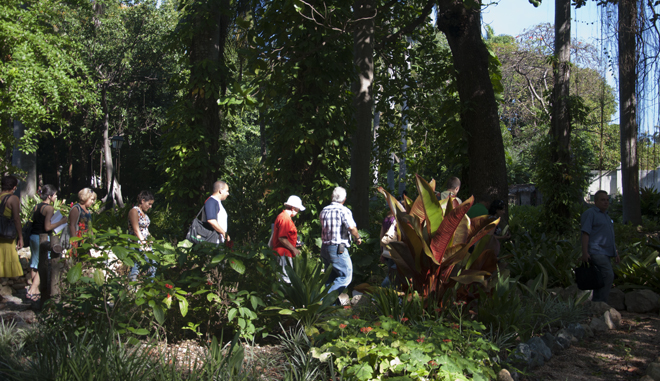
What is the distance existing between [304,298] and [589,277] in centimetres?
346

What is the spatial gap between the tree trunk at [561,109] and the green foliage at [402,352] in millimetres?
8504

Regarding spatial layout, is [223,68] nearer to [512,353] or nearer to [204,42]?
[204,42]

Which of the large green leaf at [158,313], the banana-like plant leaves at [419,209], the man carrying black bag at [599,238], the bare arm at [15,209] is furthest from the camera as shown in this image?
the bare arm at [15,209]

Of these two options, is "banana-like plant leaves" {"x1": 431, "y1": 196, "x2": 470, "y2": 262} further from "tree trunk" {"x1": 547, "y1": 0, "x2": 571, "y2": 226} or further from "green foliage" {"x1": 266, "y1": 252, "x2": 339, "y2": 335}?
"tree trunk" {"x1": 547, "y1": 0, "x2": 571, "y2": 226}

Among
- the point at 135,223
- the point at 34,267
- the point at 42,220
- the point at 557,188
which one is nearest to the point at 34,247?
the point at 34,267

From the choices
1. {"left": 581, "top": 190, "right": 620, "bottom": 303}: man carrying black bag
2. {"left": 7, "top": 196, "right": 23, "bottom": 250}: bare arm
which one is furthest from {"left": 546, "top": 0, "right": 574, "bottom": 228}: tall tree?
{"left": 7, "top": 196, "right": 23, "bottom": 250}: bare arm

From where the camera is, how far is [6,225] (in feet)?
21.2

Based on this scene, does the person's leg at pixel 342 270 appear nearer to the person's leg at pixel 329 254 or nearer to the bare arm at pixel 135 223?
the person's leg at pixel 329 254

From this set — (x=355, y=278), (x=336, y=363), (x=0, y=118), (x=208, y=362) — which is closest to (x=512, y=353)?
(x=336, y=363)

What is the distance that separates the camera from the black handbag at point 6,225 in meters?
6.43

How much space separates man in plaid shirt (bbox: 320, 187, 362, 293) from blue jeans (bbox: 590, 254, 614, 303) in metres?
2.77

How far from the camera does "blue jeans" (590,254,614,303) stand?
5.68 metres

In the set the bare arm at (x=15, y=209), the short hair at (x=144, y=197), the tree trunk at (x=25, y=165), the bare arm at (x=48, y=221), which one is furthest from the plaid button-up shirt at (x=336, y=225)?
the tree trunk at (x=25, y=165)

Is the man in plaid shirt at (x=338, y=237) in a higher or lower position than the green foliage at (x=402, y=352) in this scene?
higher
